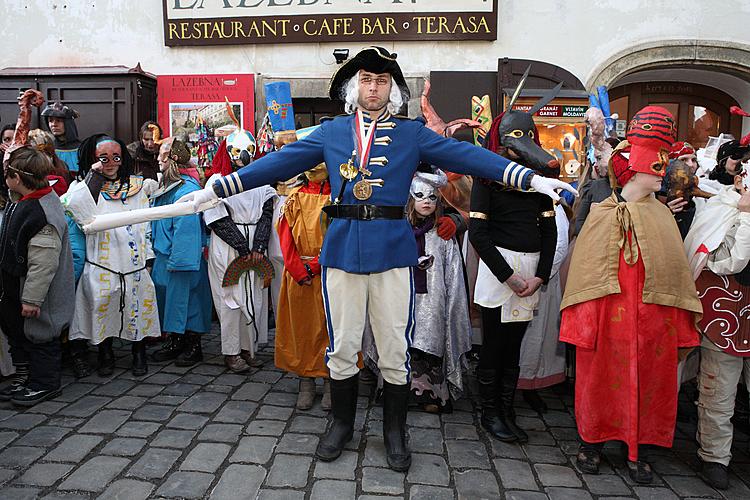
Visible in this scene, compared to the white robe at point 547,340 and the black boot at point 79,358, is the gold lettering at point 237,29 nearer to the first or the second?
the black boot at point 79,358

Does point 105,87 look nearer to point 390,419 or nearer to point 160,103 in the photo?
point 160,103

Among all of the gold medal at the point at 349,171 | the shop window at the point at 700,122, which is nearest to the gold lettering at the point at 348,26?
the shop window at the point at 700,122

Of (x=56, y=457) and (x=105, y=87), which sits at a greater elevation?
(x=105, y=87)

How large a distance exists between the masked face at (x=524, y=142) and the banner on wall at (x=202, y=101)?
16.7ft

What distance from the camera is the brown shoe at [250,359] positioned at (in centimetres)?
471

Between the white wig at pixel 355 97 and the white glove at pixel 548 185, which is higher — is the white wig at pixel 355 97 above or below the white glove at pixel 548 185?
above

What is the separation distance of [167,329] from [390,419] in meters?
2.37

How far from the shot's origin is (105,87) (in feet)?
24.3

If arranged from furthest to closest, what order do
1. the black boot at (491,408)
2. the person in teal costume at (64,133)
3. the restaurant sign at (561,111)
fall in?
1. the restaurant sign at (561,111)
2. the person in teal costume at (64,133)
3. the black boot at (491,408)

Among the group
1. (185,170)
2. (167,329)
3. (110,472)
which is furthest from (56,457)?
A: (185,170)

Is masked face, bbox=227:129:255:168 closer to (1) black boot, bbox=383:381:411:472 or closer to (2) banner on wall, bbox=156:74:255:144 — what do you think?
(1) black boot, bbox=383:381:411:472

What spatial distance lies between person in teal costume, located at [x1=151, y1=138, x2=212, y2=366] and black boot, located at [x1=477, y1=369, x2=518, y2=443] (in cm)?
250

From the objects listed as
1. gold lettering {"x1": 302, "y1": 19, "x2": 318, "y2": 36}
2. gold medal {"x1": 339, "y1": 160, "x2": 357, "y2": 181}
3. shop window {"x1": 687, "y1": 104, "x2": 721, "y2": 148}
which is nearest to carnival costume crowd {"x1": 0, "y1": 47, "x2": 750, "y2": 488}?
gold medal {"x1": 339, "y1": 160, "x2": 357, "y2": 181}

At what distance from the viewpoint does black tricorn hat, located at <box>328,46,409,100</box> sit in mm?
2996
